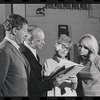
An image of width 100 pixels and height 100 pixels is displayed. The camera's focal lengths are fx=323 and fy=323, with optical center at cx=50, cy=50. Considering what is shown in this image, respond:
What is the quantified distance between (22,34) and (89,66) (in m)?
0.57

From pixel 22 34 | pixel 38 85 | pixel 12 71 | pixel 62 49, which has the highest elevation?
pixel 22 34

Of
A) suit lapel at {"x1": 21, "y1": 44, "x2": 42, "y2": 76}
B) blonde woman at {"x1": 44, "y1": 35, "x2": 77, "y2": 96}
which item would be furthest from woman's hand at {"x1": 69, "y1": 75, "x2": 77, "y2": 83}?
suit lapel at {"x1": 21, "y1": 44, "x2": 42, "y2": 76}

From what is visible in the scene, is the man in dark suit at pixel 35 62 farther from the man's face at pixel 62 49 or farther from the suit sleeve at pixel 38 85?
the man's face at pixel 62 49

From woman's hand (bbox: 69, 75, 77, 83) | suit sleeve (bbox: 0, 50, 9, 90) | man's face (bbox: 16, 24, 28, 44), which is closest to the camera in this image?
suit sleeve (bbox: 0, 50, 9, 90)

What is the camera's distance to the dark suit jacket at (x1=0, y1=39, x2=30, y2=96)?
2.17 metres

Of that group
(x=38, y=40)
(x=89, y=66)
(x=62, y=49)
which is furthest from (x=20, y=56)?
(x=89, y=66)

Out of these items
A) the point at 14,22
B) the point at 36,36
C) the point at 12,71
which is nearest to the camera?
the point at 12,71

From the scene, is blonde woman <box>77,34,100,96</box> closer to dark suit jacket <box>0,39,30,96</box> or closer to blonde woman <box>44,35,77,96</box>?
blonde woman <box>44,35,77,96</box>

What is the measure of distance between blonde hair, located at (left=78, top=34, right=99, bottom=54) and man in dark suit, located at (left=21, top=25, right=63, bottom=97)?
31 cm

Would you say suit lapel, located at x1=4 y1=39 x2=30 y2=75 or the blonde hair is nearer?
suit lapel, located at x1=4 y1=39 x2=30 y2=75

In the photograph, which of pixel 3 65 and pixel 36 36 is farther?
pixel 36 36

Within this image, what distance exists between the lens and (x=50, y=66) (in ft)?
7.88

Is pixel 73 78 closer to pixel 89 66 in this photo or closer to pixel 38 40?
pixel 89 66

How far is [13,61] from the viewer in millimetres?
2234
